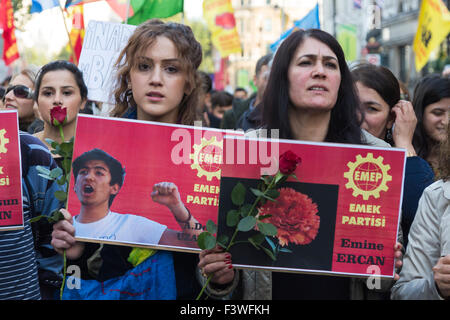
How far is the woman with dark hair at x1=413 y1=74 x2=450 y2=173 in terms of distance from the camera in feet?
13.3

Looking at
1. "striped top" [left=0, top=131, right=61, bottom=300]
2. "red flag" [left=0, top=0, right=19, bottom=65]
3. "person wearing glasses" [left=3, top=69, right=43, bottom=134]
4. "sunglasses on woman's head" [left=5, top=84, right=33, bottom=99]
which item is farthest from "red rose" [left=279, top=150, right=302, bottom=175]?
"red flag" [left=0, top=0, right=19, bottom=65]

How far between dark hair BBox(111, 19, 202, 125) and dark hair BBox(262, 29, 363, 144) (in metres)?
0.36

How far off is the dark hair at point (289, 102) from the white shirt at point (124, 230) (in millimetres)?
740

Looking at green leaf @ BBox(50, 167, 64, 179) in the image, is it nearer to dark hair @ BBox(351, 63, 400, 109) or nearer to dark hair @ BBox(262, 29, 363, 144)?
dark hair @ BBox(262, 29, 363, 144)

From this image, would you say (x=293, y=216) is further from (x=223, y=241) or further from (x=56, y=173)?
(x=56, y=173)

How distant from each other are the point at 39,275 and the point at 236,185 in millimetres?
1230

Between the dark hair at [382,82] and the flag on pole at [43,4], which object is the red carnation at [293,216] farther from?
the flag on pole at [43,4]

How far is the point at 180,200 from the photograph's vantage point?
2.46 meters

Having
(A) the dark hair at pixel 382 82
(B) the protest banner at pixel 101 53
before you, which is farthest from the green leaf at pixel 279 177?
(B) the protest banner at pixel 101 53

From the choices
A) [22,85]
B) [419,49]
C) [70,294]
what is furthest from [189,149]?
[419,49]

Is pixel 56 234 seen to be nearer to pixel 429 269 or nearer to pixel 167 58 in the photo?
pixel 167 58

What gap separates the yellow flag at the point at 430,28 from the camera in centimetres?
748

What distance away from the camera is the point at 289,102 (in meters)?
2.80

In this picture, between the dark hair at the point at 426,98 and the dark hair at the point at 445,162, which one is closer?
the dark hair at the point at 445,162
